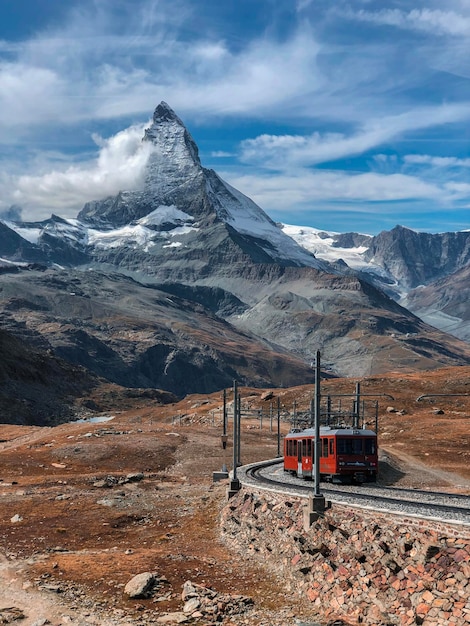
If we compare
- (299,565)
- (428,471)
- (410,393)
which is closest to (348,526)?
(299,565)

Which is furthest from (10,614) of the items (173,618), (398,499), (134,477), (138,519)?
(134,477)

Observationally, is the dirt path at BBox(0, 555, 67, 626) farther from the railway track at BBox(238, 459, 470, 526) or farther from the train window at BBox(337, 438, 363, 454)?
the train window at BBox(337, 438, 363, 454)

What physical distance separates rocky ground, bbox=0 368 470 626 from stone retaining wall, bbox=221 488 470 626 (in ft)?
4.40

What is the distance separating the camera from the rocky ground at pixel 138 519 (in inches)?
1188

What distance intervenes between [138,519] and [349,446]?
634 inches

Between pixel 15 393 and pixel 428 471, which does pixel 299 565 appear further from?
pixel 15 393

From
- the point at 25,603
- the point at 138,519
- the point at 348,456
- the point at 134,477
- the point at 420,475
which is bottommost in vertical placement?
the point at 420,475

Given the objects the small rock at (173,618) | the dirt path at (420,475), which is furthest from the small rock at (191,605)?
the dirt path at (420,475)

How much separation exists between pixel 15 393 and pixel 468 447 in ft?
427

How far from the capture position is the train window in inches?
2044

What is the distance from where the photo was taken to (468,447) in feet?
288

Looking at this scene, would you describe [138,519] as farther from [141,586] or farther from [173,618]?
[173,618]

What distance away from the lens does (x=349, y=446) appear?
2057 inches

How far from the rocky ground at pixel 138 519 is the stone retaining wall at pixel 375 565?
4.40 feet
